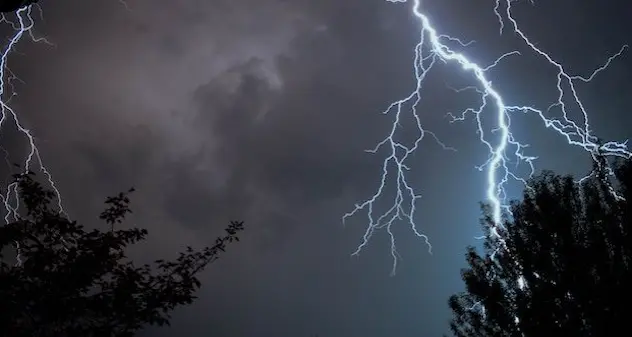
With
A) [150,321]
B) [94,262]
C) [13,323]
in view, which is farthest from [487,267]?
[13,323]

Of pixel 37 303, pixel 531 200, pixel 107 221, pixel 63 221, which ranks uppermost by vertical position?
pixel 531 200

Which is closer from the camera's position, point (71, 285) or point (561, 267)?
point (71, 285)

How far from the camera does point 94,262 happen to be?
3910 millimetres

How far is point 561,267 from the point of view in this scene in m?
6.15

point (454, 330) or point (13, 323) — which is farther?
point (454, 330)

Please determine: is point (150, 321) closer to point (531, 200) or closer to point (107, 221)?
point (107, 221)

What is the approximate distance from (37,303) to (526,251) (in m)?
6.79

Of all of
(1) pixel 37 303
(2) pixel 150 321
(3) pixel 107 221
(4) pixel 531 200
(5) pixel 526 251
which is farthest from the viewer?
(4) pixel 531 200

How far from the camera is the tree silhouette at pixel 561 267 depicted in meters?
5.66

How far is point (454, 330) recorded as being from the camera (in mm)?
7758

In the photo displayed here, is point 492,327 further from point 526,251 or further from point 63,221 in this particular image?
point 63,221

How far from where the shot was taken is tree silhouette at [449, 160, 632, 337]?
566 centimetres

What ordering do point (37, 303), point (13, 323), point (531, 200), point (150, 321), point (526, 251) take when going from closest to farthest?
point (13, 323)
point (37, 303)
point (150, 321)
point (526, 251)
point (531, 200)

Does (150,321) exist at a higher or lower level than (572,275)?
lower
